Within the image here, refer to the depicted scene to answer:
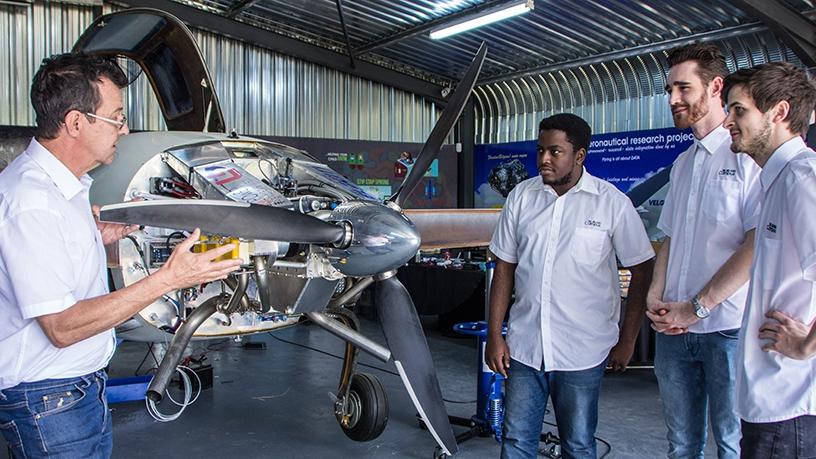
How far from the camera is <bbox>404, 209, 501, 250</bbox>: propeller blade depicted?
526 centimetres

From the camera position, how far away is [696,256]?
2.54 m

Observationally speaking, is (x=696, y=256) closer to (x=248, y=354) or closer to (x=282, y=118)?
(x=248, y=354)

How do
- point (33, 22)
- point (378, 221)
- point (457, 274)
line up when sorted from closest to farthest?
point (378, 221), point (457, 274), point (33, 22)

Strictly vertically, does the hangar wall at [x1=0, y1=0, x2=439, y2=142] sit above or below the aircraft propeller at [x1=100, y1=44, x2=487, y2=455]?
above

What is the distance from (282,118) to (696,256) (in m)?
9.53

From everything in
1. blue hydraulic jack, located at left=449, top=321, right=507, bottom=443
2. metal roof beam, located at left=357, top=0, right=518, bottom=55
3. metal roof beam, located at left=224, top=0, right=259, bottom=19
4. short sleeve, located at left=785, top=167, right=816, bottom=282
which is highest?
metal roof beam, located at left=224, top=0, right=259, bottom=19

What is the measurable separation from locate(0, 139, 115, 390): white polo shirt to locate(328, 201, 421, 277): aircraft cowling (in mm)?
1424

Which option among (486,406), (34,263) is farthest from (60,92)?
(486,406)

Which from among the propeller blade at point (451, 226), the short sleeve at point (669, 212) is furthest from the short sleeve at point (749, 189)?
the propeller blade at point (451, 226)

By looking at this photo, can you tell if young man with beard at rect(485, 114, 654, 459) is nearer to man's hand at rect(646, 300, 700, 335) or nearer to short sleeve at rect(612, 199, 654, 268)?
short sleeve at rect(612, 199, 654, 268)

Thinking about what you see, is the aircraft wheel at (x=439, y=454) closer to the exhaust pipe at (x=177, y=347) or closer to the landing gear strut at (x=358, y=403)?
the landing gear strut at (x=358, y=403)

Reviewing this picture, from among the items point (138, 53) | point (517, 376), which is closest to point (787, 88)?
point (517, 376)

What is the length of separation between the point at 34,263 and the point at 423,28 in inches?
334

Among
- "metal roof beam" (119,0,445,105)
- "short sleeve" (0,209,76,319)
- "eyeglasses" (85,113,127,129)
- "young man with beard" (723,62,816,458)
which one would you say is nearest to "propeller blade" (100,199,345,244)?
"eyeglasses" (85,113,127,129)
